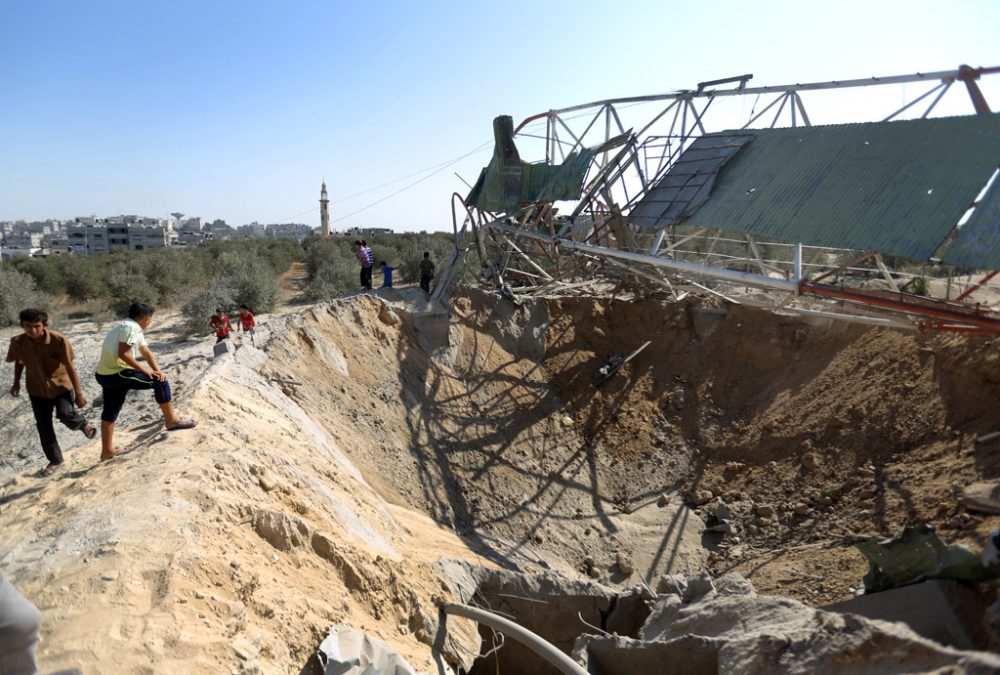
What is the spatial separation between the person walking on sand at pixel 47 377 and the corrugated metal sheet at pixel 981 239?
880 cm

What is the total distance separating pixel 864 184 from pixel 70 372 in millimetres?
9246

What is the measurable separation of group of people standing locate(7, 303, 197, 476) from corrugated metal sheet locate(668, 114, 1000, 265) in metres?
7.40

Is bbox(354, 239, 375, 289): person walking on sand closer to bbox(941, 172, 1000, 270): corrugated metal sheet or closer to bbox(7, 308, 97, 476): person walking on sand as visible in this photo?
bbox(7, 308, 97, 476): person walking on sand

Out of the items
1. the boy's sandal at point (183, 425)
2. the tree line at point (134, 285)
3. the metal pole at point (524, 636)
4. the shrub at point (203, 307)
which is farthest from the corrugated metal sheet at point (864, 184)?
the tree line at point (134, 285)

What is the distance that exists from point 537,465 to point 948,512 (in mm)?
6726

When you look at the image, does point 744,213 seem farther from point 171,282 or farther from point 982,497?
point 171,282

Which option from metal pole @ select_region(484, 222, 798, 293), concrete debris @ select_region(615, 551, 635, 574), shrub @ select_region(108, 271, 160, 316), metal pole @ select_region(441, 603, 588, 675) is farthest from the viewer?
shrub @ select_region(108, 271, 160, 316)

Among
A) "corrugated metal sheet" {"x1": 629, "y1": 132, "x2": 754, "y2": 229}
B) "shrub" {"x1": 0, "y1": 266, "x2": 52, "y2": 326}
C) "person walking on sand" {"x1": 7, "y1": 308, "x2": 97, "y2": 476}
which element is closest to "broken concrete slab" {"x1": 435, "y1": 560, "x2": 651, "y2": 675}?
"person walking on sand" {"x1": 7, "y1": 308, "x2": 97, "y2": 476}

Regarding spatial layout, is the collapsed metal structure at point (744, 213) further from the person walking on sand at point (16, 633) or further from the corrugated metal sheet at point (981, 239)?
the person walking on sand at point (16, 633)

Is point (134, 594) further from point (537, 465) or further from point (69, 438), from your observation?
point (537, 465)

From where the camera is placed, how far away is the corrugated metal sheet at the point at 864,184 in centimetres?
673

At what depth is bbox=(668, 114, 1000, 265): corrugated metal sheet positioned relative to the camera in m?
6.73

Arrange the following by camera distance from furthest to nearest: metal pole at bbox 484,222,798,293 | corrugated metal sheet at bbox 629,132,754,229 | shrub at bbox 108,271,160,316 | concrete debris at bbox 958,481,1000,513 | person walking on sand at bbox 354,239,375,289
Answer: shrub at bbox 108,271,160,316 → person walking on sand at bbox 354,239,375,289 → corrugated metal sheet at bbox 629,132,754,229 → concrete debris at bbox 958,481,1000,513 → metal pole at bbox 484,222,798,293

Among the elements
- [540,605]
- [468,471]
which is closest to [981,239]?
[540,605]
